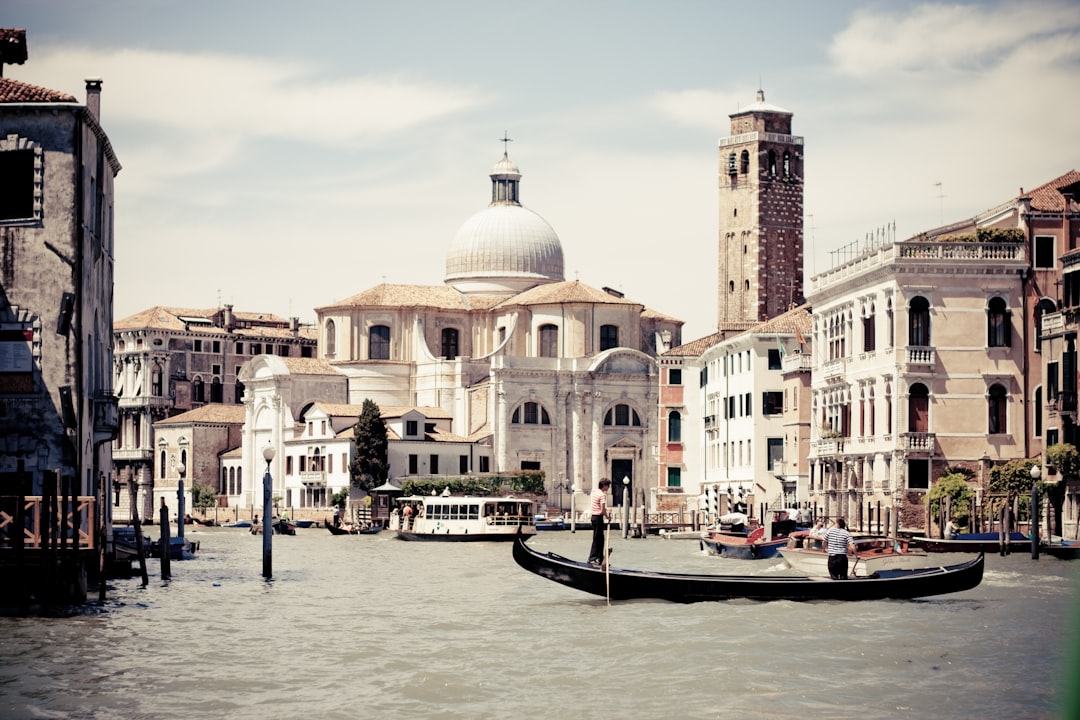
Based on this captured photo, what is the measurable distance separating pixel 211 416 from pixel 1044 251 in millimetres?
50262

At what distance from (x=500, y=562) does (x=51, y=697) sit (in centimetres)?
2314

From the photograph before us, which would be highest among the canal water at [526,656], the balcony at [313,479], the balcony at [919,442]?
the balcony at [919,442]

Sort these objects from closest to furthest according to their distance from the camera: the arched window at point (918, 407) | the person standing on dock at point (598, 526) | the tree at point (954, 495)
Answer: the person standing on dock at point (598, 526) → the tree at point (954, 495) → the arched window at point (918, 407)

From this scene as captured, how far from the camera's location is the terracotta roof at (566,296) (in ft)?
256

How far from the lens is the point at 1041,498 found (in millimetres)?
37250

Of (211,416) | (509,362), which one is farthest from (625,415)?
(211,416)

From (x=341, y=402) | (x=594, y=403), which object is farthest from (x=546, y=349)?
(x=341, y=402)

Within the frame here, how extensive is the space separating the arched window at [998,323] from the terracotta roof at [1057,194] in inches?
98.5

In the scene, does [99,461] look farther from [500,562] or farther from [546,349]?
[546,349]

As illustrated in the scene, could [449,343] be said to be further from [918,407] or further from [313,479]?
[918,407]

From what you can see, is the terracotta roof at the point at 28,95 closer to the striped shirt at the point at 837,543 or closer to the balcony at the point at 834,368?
the striped shirt at the point at 837,543

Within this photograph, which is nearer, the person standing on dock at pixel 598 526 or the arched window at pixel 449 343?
the person standing on dock at pixel 598 526

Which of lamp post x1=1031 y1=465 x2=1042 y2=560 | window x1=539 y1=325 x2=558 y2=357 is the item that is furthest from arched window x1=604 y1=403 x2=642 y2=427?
lamp post x1=1031 y1=465 x2=1042 y2=560

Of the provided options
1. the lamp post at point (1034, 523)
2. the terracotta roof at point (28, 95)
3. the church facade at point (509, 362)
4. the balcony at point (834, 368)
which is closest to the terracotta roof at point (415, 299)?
the church facade at point (509, 362)
